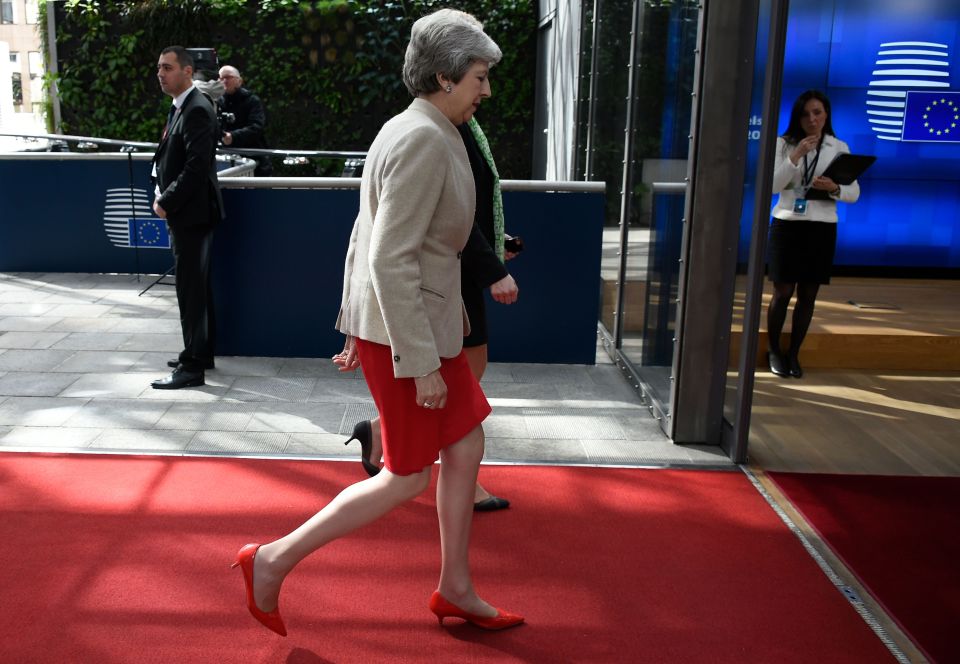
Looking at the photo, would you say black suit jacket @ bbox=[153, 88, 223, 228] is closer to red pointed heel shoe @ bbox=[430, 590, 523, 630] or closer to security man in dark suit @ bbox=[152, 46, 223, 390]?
security man in dark suit @ bbox=[152, 46, 223, 390]

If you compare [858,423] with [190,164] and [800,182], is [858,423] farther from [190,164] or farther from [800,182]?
[190,164]

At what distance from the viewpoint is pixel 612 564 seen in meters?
3.25

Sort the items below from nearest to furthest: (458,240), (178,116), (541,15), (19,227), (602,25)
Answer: (458,240) < (178,116) < (602,25) < (19,227) < (541,15)

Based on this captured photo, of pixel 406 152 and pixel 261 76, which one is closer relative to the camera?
pixel 406 152

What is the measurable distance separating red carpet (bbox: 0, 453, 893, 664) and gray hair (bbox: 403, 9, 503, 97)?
4.93 ft

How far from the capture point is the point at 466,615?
2.78m

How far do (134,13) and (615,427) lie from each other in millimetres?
9825

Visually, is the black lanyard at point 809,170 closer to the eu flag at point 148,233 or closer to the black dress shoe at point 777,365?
the black dress shoe at point 777,365

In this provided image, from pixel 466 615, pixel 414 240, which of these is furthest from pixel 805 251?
pixel 414 240

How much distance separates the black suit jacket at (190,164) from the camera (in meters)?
5.07

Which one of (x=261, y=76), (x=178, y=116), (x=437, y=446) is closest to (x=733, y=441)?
(x=437, y=446)

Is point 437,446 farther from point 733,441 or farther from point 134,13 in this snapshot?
point 134,13

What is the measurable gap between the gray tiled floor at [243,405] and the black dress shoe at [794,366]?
3.51ft

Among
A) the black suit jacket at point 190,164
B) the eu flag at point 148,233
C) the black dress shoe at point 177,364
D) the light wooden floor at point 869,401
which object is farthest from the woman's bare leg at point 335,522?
the eu flag at point 148,233
